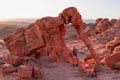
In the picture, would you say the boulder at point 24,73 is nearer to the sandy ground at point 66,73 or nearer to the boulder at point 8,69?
the sandy ground at point 66,73

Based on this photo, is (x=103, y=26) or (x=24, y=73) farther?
(x=103, y=26)

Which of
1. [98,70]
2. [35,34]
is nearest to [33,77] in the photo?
[35,34]

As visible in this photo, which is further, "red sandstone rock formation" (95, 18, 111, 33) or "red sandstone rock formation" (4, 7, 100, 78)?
"red sandstone rock formation" (95, 18, 111, 33)

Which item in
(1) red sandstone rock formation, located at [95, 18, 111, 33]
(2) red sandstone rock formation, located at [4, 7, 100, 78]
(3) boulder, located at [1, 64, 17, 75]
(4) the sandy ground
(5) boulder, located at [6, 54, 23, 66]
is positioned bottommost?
(1) red sandstone rock formation, located at [95, 18, 111, 33]

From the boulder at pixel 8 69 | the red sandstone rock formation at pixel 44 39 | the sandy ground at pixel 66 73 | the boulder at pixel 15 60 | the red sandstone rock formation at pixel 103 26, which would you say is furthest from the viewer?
the red sandstone rock formation at pixel 103 26

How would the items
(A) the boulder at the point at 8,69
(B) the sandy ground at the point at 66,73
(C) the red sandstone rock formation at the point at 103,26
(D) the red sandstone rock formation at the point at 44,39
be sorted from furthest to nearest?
(C) the red sandstone rock formation at the point at 103,26 < (D) the red sandstone rock formation at the point at 44,39 < (A) the boulder at the point at 8,69 < (B) the sandy ground at the point at 66,73

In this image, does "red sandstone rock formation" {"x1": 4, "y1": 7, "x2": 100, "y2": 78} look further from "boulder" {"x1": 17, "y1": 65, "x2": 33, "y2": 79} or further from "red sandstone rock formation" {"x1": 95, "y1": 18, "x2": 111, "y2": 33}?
"red sandstone rock formation" {"x1": 95, "y1": 18, "x2": 111, "y2": 33}

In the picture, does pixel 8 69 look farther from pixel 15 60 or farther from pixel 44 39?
pixel 44 39

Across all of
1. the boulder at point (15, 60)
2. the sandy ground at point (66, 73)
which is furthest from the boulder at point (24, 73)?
the boulder at point (15, 60)

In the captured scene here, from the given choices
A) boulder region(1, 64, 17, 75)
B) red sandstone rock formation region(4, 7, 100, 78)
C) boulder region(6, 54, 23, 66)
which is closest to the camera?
boulder region(1, 64, 17, 75)

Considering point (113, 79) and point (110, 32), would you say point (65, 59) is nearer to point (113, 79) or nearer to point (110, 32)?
point (113, 79)

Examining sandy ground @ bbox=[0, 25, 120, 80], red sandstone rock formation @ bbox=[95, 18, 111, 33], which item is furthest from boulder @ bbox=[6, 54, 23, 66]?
red sandstone rock formation @ bbox=[95, 18, 111, 33]

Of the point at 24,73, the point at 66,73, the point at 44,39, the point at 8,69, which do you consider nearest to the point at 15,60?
the point at 8,69

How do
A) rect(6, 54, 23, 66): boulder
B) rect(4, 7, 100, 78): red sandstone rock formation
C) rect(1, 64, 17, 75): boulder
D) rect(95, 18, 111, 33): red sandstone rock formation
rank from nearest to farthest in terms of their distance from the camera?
rect(1, 64, 17, 75): boulder → rect(6, 54, 23, 66): boulder → rect(4, 7, 100, 78): red sandstone rock formation → rect(95, 18, 111, 33): red sandstone rock formation
